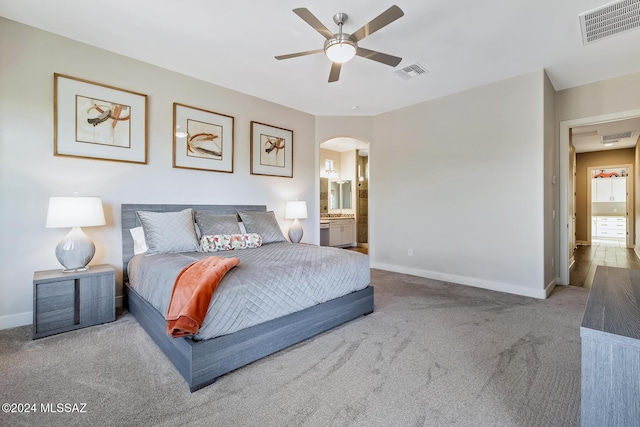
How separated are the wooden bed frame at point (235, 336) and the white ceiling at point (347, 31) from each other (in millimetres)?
1834

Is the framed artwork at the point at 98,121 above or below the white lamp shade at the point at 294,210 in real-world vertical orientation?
above

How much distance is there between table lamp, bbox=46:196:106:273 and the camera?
8.24 ft

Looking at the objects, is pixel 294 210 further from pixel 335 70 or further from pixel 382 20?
pixel 382 20

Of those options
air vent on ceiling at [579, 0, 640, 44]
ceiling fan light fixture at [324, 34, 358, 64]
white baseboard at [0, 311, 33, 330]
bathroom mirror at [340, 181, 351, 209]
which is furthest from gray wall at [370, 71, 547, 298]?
white baseboard at [0, 311, 33, 330]

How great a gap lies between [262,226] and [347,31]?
2415 millimetres

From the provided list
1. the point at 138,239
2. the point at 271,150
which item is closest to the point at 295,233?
the point at 271,150

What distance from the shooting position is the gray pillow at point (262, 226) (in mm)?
3725

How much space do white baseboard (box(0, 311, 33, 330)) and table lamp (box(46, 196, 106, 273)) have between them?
0.57m

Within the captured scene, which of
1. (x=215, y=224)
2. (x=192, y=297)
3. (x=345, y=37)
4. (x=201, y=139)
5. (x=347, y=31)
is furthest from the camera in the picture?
(x=201, y=139)

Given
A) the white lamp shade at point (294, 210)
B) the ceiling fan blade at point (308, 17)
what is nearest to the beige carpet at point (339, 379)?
the white lamp shade at point (294, 210)

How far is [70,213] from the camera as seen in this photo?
2533 millimetres

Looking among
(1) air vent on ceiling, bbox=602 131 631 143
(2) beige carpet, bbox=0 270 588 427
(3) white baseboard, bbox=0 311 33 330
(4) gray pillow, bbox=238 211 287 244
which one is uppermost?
(1) air vent on ceiling, bbox=602 131 631 143

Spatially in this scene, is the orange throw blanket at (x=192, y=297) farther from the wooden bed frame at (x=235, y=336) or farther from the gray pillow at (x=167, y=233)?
the gray pillow at (x=167, y=233)

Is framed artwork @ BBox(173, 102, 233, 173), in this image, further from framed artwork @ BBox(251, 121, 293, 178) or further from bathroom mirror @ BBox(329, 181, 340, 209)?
bathroom mirror @ BBox(329, 181, 340, 209)
